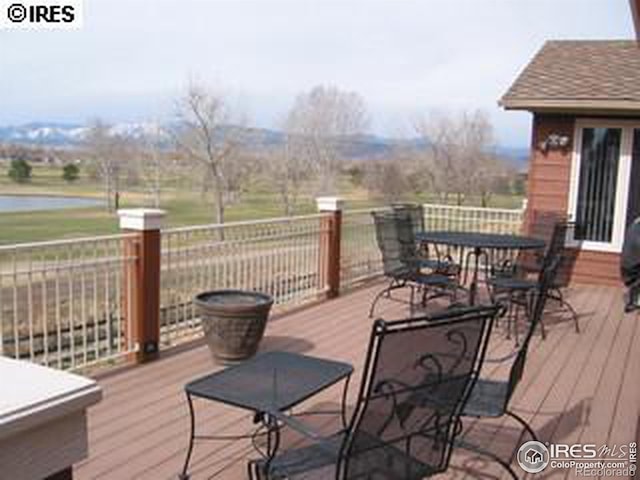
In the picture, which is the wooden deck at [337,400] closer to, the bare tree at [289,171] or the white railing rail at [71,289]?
the white railing rail at [71,289]

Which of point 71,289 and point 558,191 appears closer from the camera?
point 71,289

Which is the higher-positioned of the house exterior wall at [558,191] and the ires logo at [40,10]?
the ires logo at [40,10]

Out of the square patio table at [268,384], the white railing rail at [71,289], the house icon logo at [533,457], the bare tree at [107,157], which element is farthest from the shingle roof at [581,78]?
the bare tree at [107,157]

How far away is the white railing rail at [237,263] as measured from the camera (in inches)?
202

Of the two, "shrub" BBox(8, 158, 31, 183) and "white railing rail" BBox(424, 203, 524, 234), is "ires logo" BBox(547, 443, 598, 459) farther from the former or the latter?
"shrub" BBox(8, 158, 31, 183)

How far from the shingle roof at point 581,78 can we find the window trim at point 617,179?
1.52 feet

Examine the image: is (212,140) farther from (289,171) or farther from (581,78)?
(581,78)

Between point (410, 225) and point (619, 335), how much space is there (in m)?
2.31

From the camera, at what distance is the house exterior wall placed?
28.0 ft

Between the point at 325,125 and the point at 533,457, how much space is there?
25.6m

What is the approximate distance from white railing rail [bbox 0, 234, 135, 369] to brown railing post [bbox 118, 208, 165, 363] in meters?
0.04

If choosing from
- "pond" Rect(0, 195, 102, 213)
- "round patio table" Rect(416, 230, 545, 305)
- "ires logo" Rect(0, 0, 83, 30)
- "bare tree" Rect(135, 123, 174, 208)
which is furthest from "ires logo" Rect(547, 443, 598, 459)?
"bare tree" Rect(135, 123, 174, 208)

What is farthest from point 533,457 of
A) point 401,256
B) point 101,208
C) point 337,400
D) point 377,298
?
point 101,208

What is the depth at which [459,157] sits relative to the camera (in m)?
21.8
